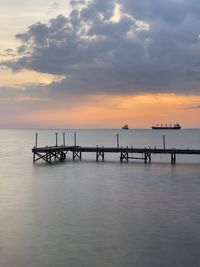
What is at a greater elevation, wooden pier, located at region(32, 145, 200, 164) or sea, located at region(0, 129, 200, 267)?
wooden pier, located at region(32, 145, 200, 164)

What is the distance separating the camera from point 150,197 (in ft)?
99.2

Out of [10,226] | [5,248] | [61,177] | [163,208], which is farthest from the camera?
[61,177]

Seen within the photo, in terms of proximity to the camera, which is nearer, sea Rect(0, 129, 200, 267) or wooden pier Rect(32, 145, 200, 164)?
sea Rect(0, 129, 200, 267)

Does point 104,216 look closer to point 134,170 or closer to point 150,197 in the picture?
point 150,197

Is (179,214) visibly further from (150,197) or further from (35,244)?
(35,244)

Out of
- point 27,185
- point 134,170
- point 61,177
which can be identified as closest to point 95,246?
point 27,185

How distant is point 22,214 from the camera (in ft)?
80.2

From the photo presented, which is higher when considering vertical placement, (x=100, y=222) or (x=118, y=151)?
(x=118, y=151)

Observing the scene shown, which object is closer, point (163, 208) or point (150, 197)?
point (163, 208)

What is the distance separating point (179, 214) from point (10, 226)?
11100mm

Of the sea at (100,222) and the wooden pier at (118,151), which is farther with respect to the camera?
the wooden pier at (118,151)

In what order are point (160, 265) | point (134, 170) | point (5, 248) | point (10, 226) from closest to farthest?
point (160, 265) < point (5, 248) < point (10, 226) < point (134, 170)

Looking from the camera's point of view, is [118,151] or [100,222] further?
[118,151]

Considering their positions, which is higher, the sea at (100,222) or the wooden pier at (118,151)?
the wooden pier at (118,151)
